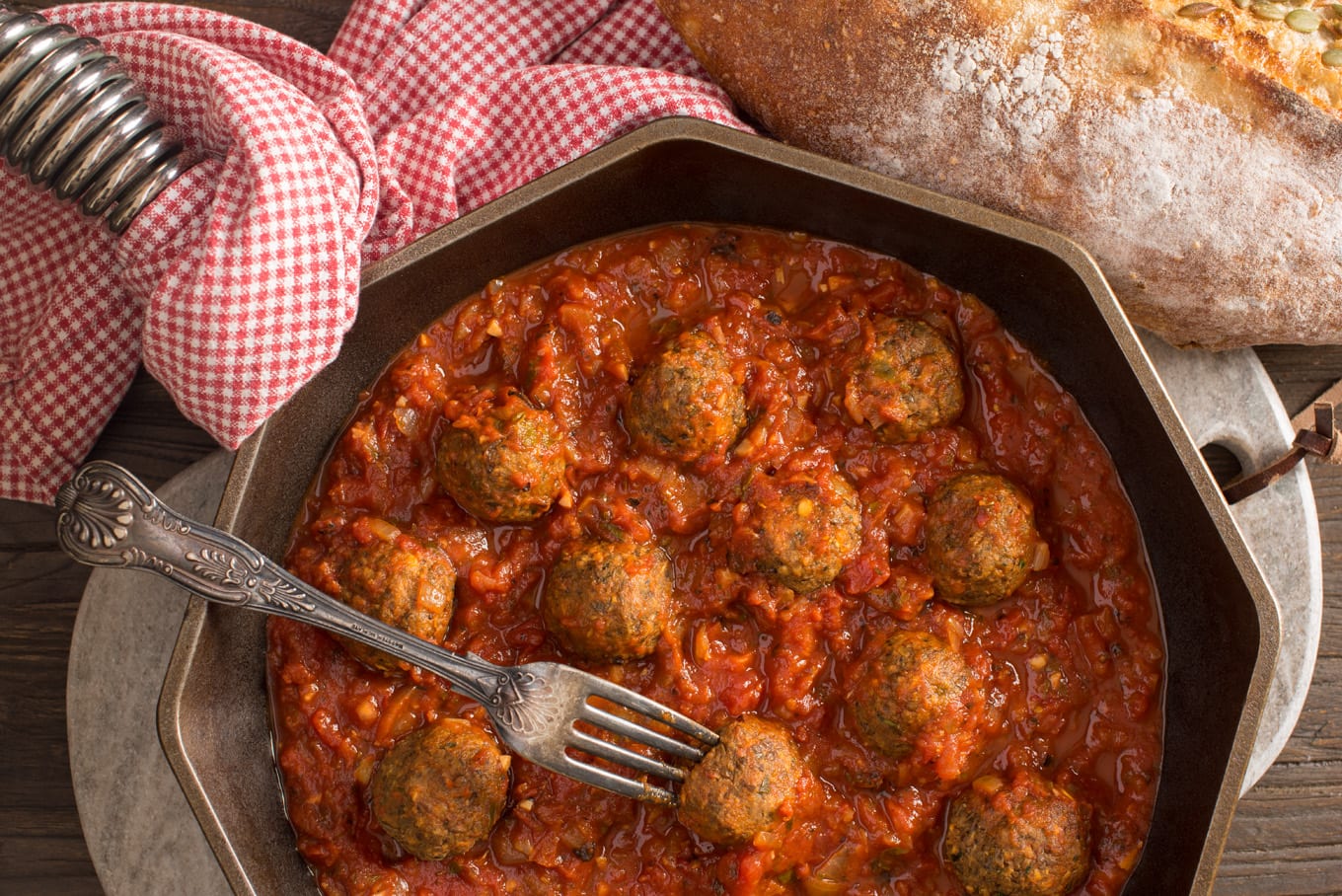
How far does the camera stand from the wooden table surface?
4289 mm

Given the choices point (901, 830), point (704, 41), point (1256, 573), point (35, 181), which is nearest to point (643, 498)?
point (901, 830)

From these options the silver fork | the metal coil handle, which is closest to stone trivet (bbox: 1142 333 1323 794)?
the silver fork

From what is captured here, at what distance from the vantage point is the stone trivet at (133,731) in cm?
392

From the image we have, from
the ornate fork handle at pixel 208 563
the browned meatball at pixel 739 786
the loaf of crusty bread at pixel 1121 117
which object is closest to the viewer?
the ornate fork handle at pixel 208 563

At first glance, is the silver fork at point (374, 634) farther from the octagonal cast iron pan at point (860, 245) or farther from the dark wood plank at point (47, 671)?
the dark wood plank at point (47, 671)

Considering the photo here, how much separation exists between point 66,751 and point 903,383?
3640 mm

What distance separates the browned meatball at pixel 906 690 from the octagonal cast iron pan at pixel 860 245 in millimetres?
834

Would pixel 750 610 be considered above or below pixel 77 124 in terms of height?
below

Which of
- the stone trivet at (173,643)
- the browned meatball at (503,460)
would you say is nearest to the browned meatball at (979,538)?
the stone trivet at (173,643)

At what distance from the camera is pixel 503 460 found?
11.0ft

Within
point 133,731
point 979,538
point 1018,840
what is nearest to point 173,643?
point 133,731

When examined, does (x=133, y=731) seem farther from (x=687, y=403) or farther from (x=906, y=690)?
(x=906, y=690)

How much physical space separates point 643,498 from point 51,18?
9.15 ft

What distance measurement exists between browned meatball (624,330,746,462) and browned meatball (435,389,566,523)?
31 cm
